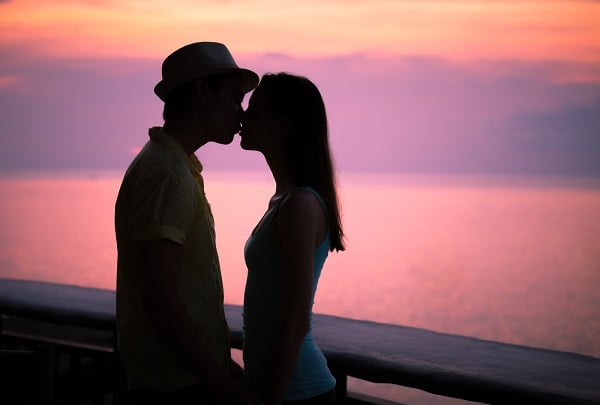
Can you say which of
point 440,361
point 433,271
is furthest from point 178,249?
point 433,271

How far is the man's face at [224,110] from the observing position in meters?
1.94

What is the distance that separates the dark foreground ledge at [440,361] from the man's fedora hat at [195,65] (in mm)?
1277

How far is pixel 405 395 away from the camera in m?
14.1

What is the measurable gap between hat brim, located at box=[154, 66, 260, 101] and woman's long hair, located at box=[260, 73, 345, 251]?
71mm

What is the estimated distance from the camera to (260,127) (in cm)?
196

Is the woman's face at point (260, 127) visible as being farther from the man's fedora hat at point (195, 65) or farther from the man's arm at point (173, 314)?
the man's arm at point (173, 314)

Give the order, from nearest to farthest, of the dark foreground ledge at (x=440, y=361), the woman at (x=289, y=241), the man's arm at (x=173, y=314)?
the man's arm at (x=173, y=314), the woman at (x=289, y=241), the dark foreground ledge at (x=440, y=361)

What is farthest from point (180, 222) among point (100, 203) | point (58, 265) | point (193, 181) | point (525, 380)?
point (100, 203)

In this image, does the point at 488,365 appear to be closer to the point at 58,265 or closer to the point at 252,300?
the point at 252,300

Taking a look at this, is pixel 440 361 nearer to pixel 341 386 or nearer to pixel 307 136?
pixel 341 386

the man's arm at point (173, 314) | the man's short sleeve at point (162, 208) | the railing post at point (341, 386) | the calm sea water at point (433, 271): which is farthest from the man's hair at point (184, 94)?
the calm sea water at point (433, 271)

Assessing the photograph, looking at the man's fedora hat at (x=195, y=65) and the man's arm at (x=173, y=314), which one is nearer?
the man's arm at (x=173, y=314)

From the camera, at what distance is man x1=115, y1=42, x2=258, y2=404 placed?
1.72 m

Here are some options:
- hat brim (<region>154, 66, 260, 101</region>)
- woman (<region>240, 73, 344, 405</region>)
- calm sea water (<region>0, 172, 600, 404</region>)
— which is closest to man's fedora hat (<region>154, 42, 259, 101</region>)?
hat brim (<region>154, 66, 260, 101</region>)
